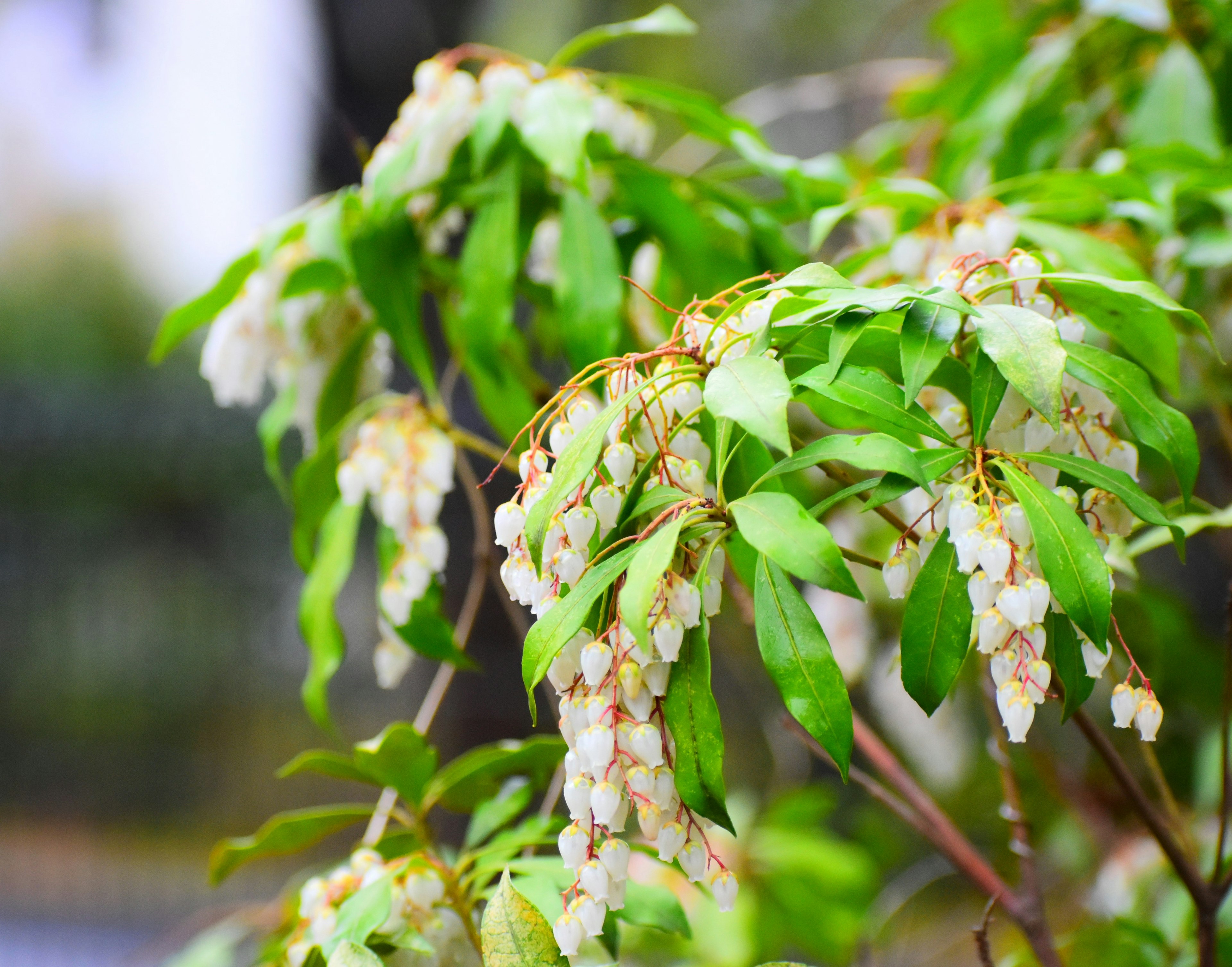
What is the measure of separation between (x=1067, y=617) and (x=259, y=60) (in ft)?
9.89

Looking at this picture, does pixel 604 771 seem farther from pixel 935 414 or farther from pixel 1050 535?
pixel 935 414

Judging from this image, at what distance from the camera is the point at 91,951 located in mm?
2805

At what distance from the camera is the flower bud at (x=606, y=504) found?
559 millimetres

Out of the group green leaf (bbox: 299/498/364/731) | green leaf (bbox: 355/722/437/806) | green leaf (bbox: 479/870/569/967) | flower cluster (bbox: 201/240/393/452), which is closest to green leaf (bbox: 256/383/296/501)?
flower cluster (bbox: 201/240/393/452)

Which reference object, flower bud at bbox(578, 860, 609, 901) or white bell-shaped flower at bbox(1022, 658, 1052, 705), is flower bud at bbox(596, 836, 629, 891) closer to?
flower bud at bbox(578, 860, 609, 901)

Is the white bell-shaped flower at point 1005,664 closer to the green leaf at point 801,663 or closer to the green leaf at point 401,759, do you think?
the green leaf at point 801,663

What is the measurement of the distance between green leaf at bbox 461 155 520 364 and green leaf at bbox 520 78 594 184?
6 centimetres

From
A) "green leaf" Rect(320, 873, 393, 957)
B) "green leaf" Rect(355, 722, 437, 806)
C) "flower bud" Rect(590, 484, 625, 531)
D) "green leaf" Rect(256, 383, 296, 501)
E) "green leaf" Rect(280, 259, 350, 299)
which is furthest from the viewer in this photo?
Answer: "green leaf" Rect(256, 383, 296, 501)

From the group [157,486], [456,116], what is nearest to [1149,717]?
[456,116]

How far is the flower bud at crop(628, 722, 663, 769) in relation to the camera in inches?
20.4

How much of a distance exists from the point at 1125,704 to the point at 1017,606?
0.12 metres

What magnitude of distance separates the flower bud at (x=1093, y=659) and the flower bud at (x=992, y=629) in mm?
59

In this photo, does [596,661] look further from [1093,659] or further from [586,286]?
[586,286]

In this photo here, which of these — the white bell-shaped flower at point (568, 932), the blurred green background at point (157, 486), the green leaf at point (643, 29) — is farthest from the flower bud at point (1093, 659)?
the blurred green background at point (157, 486)
